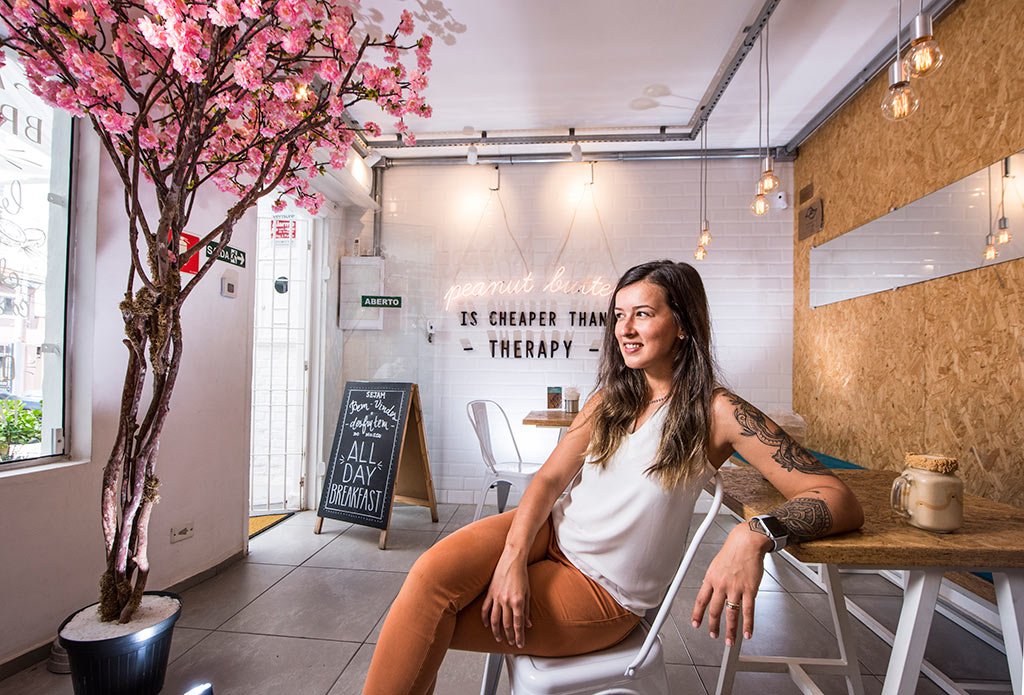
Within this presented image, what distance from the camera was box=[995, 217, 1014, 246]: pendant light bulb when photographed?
7.66ft

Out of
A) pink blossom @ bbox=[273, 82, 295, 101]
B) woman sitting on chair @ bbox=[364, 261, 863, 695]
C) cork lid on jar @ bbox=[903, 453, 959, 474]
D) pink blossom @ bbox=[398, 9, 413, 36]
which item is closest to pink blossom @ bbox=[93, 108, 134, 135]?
pink blossom @ bbox=[273, 82, 295, 101]

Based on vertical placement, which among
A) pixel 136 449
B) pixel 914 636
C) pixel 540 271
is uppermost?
pixel 540 271

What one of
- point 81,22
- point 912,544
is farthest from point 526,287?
point 912,544

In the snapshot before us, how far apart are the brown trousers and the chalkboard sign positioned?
2453mm

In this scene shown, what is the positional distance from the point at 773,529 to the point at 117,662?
1949 mm

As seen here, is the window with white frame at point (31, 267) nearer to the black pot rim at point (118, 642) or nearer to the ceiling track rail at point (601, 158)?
the black pot rim at point (118, 642)

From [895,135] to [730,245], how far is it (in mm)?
1526

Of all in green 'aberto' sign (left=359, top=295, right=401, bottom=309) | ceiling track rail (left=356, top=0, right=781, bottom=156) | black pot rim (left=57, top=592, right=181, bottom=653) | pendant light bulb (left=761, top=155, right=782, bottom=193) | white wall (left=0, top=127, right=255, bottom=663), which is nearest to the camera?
black pot rim (left=57, top=592, right=181, bottom=653)

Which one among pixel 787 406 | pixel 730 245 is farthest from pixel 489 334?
pixel 787 406

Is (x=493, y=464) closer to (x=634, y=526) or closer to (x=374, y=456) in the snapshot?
(x=374, y=456)

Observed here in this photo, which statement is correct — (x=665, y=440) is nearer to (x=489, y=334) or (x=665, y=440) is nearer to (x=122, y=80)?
(x=122, y=80)

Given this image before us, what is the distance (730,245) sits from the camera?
4.61 meters

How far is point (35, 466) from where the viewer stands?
2078 millimetres

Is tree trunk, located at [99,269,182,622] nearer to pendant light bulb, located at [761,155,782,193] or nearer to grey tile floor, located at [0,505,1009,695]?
grey tile floor, located at [0,505,1009,695]
